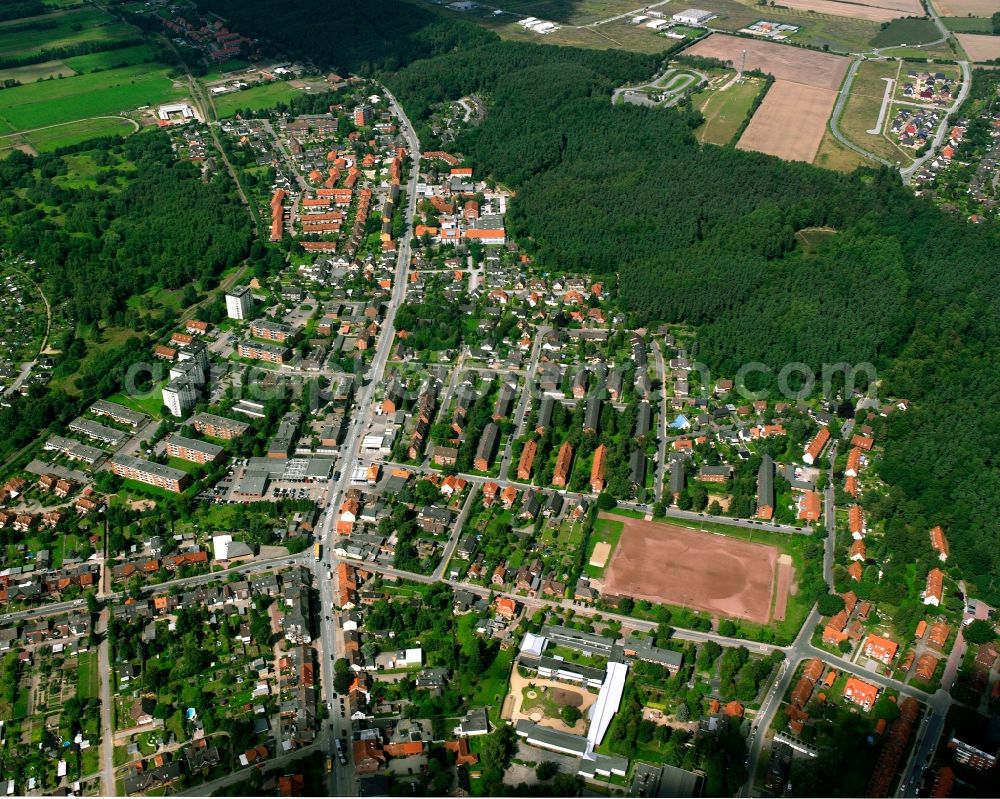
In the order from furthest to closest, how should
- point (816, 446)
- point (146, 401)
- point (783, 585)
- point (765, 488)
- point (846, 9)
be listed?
point (846, 9)
point (146, 401)
point (816, 446)
point (765, 488)
point (783, 585)

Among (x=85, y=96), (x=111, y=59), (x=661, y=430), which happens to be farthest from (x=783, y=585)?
(x=111, y=59)

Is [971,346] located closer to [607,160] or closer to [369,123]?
[607,160]

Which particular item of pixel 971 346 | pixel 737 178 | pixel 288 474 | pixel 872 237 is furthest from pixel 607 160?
pixel 288 474

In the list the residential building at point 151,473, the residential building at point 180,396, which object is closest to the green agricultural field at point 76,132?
the residential building at point 180,396

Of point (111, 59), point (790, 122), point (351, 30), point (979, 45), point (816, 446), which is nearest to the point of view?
point (816, 446)

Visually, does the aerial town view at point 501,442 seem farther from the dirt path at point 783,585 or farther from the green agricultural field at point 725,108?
the green agricultural field at point 725,108

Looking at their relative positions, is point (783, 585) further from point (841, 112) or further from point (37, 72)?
point (37, 72)

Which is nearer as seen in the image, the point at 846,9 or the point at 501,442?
the point at 501,442
